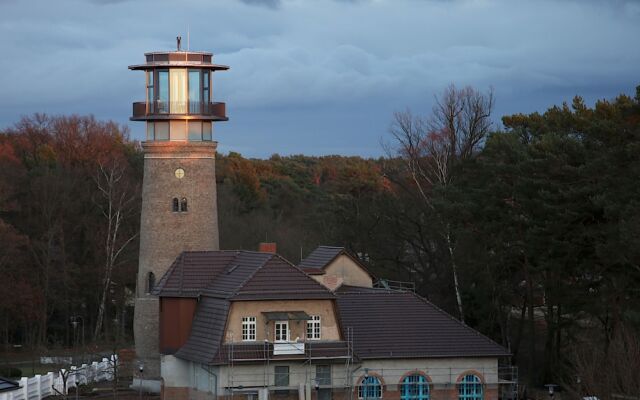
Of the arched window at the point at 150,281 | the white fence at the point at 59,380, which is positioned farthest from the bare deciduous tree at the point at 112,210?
the arched window at the point at 150,281

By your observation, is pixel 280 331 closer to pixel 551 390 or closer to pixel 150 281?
pixel 551 390

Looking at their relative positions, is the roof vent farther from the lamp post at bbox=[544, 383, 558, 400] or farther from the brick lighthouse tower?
the lamp post at bbox=[544, 383, 558, 400]

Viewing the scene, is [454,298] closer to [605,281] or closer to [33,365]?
[605,281]

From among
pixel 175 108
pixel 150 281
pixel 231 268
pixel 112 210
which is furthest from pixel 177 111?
pixel 112 210

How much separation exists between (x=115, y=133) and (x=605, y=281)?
175 feet

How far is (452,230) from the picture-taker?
6694cm

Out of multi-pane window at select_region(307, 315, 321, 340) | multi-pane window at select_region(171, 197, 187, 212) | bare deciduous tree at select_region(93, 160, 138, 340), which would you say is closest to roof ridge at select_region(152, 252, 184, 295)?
multi-pane window at select_region(171, 197, 187, 212)

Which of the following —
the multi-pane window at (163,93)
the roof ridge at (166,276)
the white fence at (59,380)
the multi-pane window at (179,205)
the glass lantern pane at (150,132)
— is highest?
the multi-pane window at (163,93)

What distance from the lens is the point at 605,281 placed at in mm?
56031

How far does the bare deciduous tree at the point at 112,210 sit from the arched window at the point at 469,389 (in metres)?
30.4

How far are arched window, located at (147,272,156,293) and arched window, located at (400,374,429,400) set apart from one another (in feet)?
40.3

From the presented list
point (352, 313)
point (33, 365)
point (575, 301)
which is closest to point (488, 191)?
point (575, 301)

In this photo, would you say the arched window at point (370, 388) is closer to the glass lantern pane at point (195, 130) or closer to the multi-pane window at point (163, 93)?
the glass lantern pane at point (195, 130)

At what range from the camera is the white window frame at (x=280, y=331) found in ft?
166
